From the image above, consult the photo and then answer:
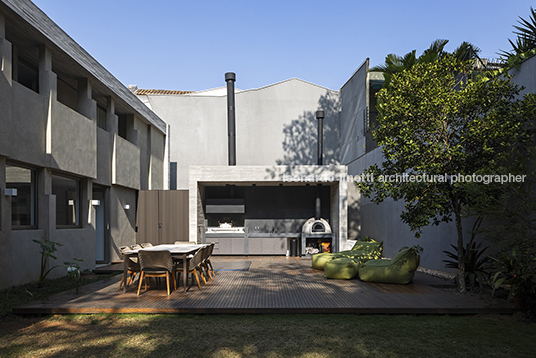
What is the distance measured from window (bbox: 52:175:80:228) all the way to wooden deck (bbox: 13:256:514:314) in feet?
6.93

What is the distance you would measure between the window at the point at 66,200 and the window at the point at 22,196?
73 cm

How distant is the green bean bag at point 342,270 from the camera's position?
26.3 feet

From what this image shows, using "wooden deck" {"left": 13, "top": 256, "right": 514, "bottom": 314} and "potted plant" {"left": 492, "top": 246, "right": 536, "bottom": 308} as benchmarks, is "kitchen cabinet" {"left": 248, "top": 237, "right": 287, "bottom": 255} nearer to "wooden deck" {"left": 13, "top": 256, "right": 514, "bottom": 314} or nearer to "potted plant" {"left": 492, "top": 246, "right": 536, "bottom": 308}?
"wooden deck" {"left": 13, "top": 256, "right": 514, "bottom": 314}

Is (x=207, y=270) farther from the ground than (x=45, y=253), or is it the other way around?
(x=45, y=253)

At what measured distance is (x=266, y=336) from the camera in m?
4.43

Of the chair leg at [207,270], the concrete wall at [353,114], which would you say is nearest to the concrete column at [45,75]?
the chair leg at [207,270]

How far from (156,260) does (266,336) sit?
111 inches

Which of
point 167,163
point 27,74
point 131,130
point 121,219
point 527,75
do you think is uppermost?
point 27,74

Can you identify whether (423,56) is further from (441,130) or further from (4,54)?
(4,54)

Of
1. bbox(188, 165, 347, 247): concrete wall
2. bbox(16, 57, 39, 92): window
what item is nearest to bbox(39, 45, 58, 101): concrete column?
bbox(16, 57, 39, 92): window

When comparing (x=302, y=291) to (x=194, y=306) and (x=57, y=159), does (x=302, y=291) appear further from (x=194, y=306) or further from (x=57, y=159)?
(x=57, y=159)

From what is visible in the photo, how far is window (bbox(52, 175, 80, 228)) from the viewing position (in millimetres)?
8742

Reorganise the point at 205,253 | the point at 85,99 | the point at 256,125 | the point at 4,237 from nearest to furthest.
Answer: the point at 4,237, the point at 205,253, the point at 85,99, the point at 256,125

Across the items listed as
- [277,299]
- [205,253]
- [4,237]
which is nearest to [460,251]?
[277,299]
